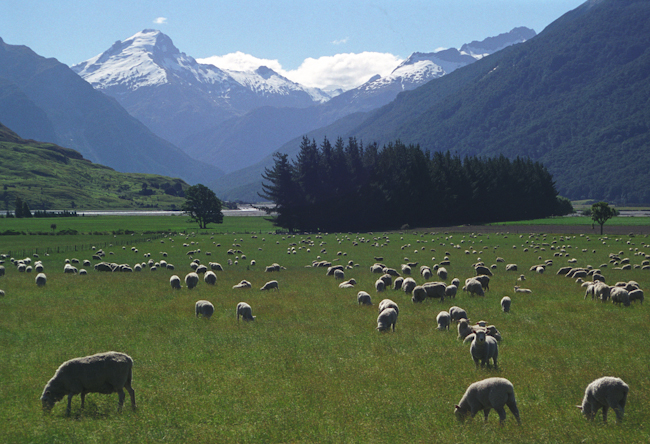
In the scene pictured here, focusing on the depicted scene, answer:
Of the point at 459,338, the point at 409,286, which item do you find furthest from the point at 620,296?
the point at 459,338

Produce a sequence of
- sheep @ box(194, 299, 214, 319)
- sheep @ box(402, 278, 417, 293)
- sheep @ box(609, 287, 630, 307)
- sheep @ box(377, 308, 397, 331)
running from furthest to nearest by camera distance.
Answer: sheep @ box(402, 278, 417, 293)
sheep @ box(609, 287, 630, 307)
sheep @ box(194, 299, 214, 319)
sheep @ box(377, 308, 397, 331)

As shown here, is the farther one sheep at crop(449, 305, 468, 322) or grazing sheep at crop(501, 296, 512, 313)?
grazing sheep at crop(501, 296, 512, 313)

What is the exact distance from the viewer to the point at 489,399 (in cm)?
1107

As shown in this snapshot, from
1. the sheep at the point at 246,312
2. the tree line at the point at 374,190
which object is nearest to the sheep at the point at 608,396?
the sheep at the point at 246,312

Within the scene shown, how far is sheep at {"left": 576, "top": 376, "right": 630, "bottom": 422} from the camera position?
10.9 meters

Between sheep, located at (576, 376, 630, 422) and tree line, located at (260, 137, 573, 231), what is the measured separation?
3858 inches

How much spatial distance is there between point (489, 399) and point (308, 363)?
6.63 m

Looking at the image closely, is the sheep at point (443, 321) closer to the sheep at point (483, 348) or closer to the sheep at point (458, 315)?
the sheep at point (458, 315)

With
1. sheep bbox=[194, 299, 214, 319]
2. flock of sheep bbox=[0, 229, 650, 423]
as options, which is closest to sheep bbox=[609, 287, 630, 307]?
flock of sheep bbox=[0, 229, 650, 423]

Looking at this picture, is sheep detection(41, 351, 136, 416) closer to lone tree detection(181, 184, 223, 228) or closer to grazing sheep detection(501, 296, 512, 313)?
grazing sheep detection(501, 296, 512, 313)

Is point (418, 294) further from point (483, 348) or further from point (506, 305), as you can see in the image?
point (483, 348)

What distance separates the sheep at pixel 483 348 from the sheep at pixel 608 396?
3.66 metres

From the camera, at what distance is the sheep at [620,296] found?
24391 millimetres

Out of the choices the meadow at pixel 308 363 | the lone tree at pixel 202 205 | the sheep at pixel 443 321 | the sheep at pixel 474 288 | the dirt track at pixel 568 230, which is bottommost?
the meadow at pixel 308 363
